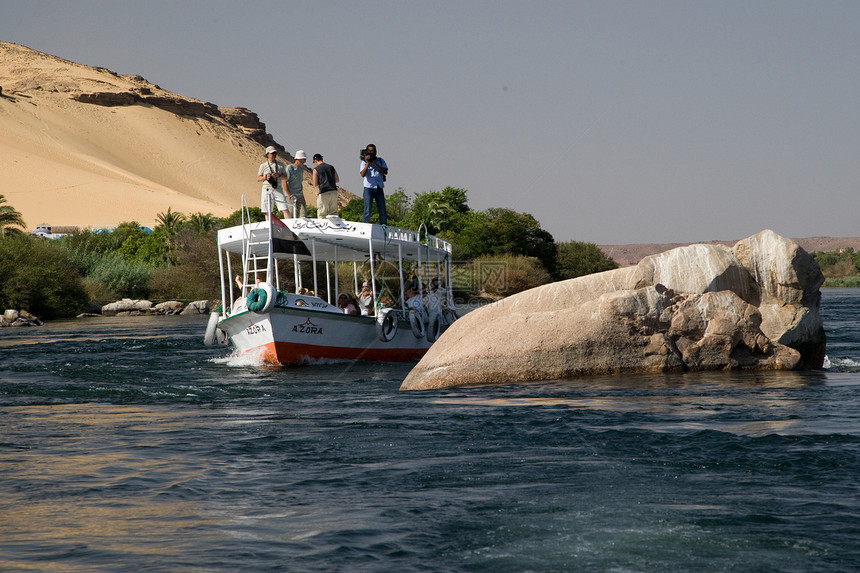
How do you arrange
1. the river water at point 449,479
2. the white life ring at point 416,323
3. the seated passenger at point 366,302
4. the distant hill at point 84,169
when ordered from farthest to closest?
the distant hill at point 84,169, the seated passenger at point 366,302, the white life ring at point 416,323, the river water at point 449,479

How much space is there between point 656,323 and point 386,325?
7.82 m

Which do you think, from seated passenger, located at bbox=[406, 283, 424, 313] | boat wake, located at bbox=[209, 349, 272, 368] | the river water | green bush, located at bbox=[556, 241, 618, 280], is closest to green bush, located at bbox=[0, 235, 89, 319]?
boat wake, located at bbox=[209, 349, 272, 368]

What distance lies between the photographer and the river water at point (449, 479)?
575cm

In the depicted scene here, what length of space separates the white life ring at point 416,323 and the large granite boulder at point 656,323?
5.94m

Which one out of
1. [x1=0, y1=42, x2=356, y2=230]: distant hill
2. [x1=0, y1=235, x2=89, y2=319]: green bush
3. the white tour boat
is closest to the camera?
the white tour boat

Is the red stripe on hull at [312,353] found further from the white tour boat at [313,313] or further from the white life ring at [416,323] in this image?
the white life ring at [416,323]

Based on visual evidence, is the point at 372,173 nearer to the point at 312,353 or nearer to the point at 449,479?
the point at 312,353

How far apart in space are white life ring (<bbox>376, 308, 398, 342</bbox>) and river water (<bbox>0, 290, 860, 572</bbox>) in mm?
6197

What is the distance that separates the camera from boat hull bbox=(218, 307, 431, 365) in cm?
1930

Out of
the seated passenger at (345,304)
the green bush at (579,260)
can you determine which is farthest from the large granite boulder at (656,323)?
the green bush at (579,260)

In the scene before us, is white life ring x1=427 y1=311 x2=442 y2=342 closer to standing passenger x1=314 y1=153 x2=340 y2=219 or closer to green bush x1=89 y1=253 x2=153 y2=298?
standing passenger x1=314 y1=153 x2=340 y2=219

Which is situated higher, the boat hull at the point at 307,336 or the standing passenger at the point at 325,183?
the standing passenger at the point at 325,183

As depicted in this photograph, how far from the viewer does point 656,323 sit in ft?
46.7

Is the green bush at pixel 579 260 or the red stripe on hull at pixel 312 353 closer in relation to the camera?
the red stripe on hull at pixel 312 353
